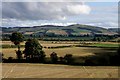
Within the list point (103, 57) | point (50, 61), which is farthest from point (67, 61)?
point (103, 57)

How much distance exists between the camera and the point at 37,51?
69562 millimetres

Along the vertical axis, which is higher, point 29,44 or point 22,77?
point 29,44

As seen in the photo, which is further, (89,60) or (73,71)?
(89,60)

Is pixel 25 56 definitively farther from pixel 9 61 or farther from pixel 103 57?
pixel 103 57

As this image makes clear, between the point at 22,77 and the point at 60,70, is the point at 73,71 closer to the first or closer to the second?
the point at 60,70

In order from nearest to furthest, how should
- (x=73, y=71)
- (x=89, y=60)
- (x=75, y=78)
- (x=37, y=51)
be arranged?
(x=75, y=78) < (x=73, y=71) < (x=89, y=60) < (x=37, y=51)

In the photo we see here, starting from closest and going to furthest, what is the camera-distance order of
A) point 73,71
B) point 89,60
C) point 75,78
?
1. point 75,78
2. point 73,71
3. point 89,60

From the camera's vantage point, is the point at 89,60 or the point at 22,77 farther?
the point at 89,60

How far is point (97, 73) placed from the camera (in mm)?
50312

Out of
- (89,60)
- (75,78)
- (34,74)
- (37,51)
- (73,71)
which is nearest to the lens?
(75,78)

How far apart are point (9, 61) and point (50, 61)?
10081mm

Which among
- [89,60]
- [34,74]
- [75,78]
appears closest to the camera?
[75,78]

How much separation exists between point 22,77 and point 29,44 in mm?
26297

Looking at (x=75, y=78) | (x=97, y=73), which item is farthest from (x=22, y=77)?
(x=97, y=73)
